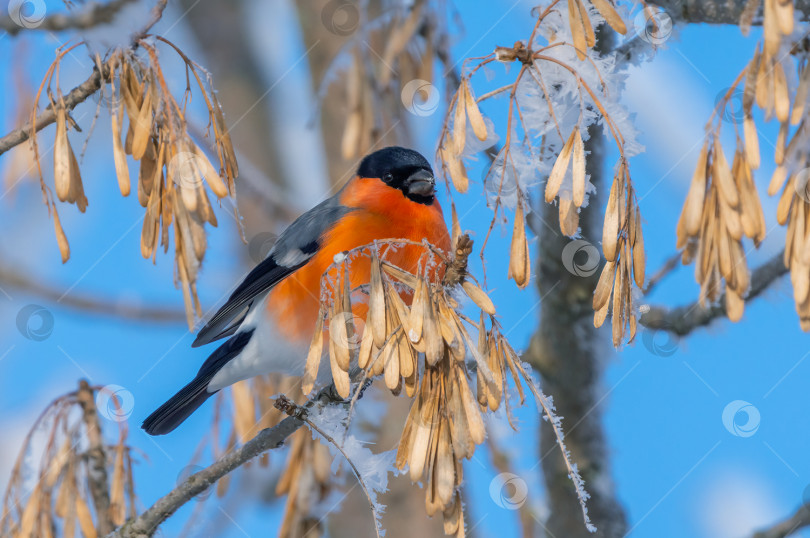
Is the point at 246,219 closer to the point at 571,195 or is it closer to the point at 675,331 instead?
the point at 675,331

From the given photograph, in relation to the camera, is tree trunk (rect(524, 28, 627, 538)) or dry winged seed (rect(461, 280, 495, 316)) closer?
dry winged seed (rect(461, 280, 495, 316))

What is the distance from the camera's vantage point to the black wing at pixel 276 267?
164cm

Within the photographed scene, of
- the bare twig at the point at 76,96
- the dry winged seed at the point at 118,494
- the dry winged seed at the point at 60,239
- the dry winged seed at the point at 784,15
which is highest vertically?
the bare twig at the point at 76,96

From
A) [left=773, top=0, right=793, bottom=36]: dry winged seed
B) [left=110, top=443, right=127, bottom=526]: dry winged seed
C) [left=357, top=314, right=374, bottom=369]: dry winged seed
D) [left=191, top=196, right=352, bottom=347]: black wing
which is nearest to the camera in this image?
[left=773, top=0, right=793, bottom=36]: dry winged seed

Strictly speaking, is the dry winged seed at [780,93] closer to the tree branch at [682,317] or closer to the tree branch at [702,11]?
the tree branch at [702,11]

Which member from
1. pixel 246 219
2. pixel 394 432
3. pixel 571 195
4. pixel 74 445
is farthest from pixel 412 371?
pixel 246 219

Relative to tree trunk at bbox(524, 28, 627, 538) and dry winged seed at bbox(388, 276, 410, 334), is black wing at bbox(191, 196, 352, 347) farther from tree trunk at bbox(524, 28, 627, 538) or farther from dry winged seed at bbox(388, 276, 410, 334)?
dry winged seed at bbox(388, 276, 410, 334)

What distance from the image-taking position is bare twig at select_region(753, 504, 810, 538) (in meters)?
1.32

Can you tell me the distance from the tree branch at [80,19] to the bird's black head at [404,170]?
2.10 ft

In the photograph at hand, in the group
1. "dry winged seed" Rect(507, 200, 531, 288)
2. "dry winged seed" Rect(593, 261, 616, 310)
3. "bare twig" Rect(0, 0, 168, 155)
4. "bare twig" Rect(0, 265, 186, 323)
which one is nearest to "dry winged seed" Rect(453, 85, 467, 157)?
"dry winged seed" Rect(507, 200, 531, 288)

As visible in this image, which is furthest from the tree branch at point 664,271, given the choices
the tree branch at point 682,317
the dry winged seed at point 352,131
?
the dry winged seed at point 352,131

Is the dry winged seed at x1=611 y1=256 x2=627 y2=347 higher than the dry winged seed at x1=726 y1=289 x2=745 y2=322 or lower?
higher

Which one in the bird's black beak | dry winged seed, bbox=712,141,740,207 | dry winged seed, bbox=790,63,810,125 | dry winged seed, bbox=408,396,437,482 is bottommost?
the bird's black beak

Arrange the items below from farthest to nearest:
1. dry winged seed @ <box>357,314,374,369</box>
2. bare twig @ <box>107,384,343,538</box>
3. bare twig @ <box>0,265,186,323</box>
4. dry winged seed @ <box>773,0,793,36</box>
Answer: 1. bare twig @ <box>0,265,186,323</box>
2. bare twig @ <box>107,384,343,538</box>
3. dry winged seed @ <box>357,314,374,369</box>
4. dry winged seed @ <box>773,0,793,36</box>
